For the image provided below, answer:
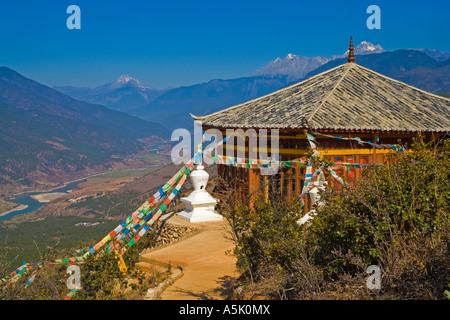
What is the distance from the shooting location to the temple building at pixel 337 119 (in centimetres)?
1415

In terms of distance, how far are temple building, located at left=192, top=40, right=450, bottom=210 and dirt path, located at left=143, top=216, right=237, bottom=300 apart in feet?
7.42

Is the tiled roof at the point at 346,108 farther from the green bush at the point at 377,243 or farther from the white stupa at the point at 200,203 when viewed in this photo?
the green bush at the point at 377,243

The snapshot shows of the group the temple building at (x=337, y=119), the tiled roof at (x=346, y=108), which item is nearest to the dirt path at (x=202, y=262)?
the temple building at (x=337, y=119)

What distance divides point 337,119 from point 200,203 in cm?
478

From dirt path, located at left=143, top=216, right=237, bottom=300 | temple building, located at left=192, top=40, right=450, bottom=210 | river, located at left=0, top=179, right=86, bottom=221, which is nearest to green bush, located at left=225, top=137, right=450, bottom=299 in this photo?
dirt path, located at left=143, top=216, right=237, bottom=300

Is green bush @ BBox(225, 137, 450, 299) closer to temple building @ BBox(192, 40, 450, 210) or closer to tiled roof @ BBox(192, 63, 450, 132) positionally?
temple building @ BBox(192, 40, 450, 210)

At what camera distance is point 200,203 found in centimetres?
1519

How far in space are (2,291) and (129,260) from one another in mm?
3070

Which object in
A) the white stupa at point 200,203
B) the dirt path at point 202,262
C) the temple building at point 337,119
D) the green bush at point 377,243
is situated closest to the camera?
the green bush at point 377,243

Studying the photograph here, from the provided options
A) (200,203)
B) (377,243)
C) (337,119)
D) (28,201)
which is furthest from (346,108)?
(28,201)

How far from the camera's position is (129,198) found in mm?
121438

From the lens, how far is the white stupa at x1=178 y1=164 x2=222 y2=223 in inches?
595
